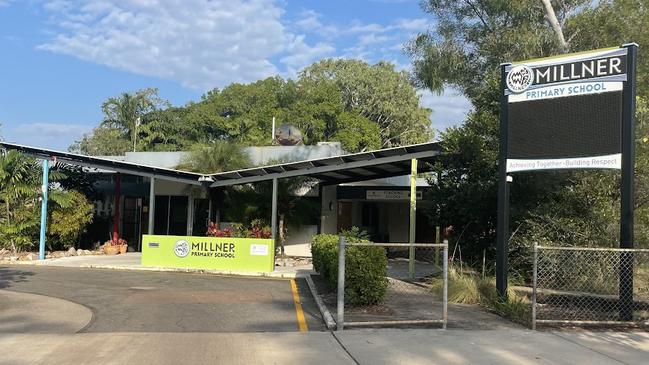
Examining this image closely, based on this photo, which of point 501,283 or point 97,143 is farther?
point 97,143

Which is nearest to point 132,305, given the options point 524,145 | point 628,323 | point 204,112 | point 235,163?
point 524,145

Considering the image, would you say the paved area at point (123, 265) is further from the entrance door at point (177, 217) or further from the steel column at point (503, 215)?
the steel column at point (503, 215)

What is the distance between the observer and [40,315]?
9898 mm

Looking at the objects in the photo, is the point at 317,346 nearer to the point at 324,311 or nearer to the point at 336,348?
the point at 336,348

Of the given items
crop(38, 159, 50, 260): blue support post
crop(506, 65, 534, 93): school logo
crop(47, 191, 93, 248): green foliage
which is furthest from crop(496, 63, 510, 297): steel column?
crop(47, 191, 93, 248): green foliage

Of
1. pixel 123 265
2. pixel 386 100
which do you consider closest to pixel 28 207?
pixel 123 265

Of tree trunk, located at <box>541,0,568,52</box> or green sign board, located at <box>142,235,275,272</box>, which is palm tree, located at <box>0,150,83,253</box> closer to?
green sign board, located at <box>142,235,275,272</box>

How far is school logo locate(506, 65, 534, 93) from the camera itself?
34.7 feet

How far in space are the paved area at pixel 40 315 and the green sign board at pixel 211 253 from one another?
19.7 ft

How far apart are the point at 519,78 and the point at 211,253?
35.3 ft

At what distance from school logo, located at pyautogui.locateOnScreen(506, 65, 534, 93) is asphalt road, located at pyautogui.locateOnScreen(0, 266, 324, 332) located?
215 inches

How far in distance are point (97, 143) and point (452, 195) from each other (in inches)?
1779

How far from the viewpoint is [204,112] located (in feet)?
174

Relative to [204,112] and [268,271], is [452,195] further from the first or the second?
[204,112]
